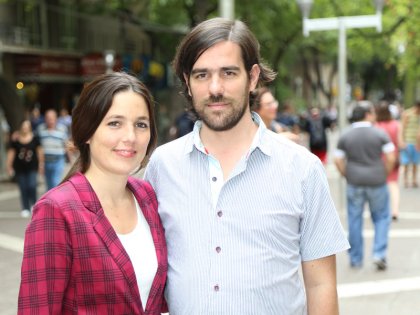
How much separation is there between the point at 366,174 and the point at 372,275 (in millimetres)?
1120

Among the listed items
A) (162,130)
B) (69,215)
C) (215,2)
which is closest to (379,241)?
(69,215)

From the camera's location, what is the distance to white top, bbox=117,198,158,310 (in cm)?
251

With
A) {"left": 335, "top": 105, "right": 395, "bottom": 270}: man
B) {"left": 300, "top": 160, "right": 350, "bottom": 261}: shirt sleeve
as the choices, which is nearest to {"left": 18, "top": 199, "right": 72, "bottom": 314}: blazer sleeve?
{"left": 300, "top": 160, "right": 350, "bottom": 261}: shirt sleeve

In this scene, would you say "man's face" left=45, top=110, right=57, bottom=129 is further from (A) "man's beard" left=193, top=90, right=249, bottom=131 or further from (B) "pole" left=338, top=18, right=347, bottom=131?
(A) "man's beard" left=193, top=90, right=249, bottom=131

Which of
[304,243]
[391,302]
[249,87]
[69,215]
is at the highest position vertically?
[249,87]

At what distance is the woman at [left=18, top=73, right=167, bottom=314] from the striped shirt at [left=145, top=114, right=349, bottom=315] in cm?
11

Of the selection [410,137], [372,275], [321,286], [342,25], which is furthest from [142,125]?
[410,137]

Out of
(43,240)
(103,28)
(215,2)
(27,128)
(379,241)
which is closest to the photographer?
(43,240)

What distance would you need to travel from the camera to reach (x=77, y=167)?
266cm

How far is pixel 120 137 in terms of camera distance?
255 centimetres

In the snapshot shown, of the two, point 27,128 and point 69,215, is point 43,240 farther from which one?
point 27,128

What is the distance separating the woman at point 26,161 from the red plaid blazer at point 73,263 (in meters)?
10.2

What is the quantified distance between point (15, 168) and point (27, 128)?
81 centimetres

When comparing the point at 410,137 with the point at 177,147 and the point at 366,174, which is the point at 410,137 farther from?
the point at 177,147
